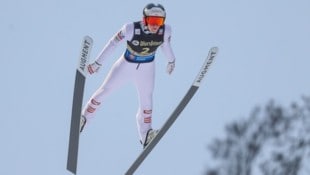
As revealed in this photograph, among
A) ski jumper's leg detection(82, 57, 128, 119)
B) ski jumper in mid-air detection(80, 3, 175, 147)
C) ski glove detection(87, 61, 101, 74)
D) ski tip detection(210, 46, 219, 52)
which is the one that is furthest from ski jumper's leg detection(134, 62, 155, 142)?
ski tip detection(210, 46, 219, 52)

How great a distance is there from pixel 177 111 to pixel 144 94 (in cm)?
52

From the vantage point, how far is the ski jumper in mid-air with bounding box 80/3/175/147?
13.5 metres

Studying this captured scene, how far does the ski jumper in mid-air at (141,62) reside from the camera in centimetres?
1348

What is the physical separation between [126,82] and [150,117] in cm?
65

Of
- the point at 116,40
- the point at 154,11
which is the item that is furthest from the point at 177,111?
the point at 154,11

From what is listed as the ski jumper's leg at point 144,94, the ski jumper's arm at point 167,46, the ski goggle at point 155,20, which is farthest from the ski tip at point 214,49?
the ski goggle at point 155,20

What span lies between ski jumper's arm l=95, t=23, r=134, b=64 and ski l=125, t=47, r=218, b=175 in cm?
125

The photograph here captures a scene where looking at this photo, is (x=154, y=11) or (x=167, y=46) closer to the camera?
(x=154, y=11)

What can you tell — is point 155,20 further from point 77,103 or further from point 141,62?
point 77,103

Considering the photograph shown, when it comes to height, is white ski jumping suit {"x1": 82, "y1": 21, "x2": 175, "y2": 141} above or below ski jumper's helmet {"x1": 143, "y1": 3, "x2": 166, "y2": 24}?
below

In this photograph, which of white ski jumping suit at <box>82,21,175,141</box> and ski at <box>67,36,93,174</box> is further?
white ski jumping suit at <box>82,21,175,141</box>

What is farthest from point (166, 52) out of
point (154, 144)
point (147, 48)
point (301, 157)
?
point (301, 157)

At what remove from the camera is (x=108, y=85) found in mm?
14086

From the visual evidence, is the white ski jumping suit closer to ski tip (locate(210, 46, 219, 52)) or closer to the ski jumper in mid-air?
the ski jumper in mid-air
